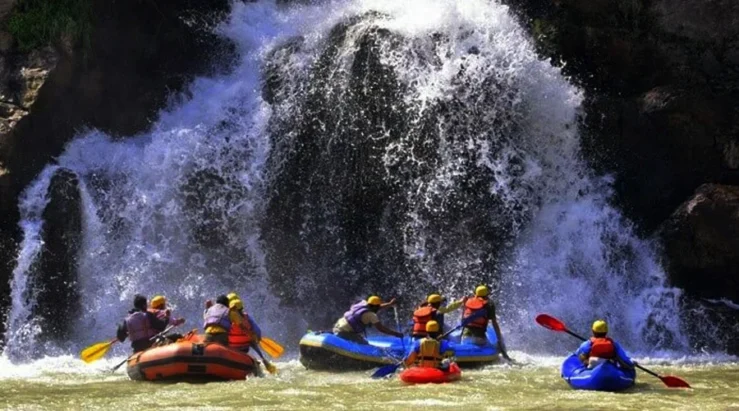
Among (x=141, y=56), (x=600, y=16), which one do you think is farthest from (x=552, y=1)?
(x=141, y=56)

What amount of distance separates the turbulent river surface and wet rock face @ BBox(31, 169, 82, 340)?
0.11 ft

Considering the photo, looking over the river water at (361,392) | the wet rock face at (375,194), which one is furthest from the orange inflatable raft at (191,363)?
the wet rock face at (375,194)

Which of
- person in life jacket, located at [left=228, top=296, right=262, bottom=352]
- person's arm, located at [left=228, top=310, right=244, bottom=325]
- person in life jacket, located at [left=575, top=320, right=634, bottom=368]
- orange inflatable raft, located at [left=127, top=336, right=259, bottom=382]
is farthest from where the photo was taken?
person in life jacket, located at [left=228, top=296, right=262, bottom=352]

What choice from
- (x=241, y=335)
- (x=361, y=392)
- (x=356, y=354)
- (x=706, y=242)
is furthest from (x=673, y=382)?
(x=706, y=242)

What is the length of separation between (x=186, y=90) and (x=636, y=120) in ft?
26.3

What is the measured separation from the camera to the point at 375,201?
18000 millimetres

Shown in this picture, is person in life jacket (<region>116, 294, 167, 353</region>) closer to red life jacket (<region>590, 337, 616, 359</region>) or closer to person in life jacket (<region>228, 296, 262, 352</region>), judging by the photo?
person in life jacket (<region>228, 296, 262, 352</region>)

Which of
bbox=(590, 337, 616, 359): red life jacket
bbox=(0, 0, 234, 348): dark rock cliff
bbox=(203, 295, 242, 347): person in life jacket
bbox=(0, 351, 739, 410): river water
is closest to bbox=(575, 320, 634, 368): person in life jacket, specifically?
bbox=(590, 337, 616, 359): red life jacket

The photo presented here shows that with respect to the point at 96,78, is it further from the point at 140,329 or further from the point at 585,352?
the point at 585,352

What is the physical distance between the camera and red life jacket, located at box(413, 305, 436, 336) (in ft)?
47.1

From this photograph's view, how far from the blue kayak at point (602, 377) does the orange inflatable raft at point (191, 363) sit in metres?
3.80

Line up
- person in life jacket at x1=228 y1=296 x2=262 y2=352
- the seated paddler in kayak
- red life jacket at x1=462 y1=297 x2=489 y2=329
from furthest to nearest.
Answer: red life jacket at x1=462 y1=297 x2=489 y2=329, the seated paddler in kayak, person in life jacket at x1=228 y1=296 x2=262 y2=352

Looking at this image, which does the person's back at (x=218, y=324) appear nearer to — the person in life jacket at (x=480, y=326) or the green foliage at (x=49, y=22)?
the person in life jacket at (x=480, y=326)

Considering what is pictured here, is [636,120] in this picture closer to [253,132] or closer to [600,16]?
[600,16]
